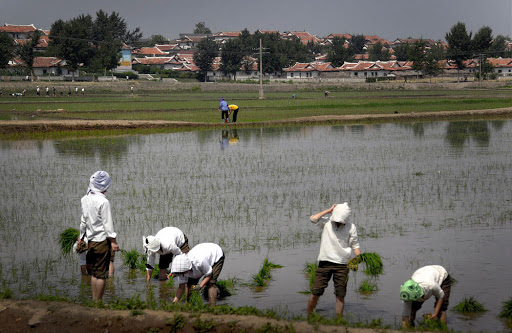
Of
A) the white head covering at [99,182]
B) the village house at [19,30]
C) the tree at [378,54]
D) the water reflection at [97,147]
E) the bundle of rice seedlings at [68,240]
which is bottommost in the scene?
the bundle of rice seedlings at [68,240]

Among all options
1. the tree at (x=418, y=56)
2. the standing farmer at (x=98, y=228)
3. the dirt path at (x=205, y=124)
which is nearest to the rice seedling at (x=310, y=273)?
the standing farmer at (x=98, y=228)

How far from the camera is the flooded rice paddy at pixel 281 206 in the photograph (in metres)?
8.13

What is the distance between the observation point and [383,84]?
68125 mm

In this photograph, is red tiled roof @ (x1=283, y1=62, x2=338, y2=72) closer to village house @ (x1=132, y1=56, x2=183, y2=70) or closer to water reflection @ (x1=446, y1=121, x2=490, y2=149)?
village house @ (x1=132, y1=56, x2=183, y2=70)

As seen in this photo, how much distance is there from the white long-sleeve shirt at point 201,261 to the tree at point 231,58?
273ft

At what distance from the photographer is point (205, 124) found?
2852 centimetres

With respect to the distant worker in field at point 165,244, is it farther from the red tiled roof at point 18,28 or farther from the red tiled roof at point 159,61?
the red tiled roof at point 18,28

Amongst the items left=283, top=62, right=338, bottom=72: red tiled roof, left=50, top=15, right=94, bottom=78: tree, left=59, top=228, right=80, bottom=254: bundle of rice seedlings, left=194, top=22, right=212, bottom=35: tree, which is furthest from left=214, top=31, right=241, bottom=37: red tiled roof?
left=59, top=228, right=80, bottom=254: bundle of rice seedlings

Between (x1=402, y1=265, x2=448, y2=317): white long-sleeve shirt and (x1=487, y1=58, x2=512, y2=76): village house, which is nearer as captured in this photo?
(x1=402, y1=265, x2=448, y2=317): white long-sleeve shirt

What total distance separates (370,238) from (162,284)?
3.56 metres

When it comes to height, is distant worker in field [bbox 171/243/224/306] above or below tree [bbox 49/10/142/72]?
below

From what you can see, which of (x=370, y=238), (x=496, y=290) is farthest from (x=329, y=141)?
(x=496, y=290)

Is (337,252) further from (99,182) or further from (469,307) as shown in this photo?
(99,182)

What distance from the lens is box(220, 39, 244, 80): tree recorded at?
89562 mm
